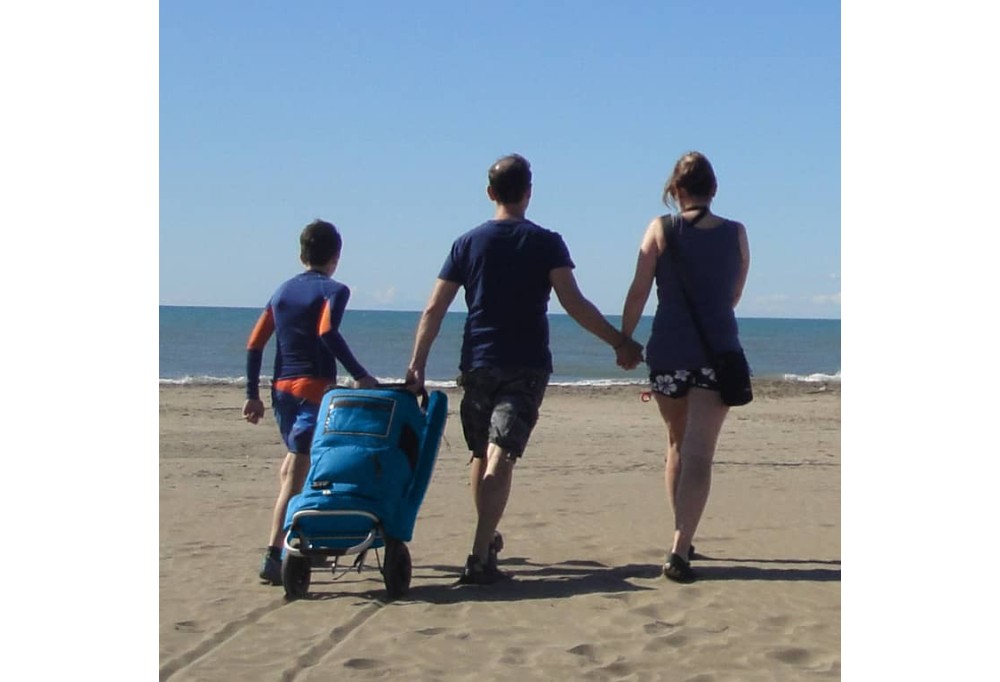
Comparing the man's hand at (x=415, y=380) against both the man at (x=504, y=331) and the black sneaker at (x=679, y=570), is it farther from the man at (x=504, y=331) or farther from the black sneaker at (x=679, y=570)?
the black sneaker at (x=679, y=570)

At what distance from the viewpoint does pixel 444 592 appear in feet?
16.8

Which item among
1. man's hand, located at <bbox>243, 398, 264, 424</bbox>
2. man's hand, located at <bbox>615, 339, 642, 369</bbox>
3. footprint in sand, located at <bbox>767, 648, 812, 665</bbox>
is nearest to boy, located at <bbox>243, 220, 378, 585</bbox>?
man's hand, located at <bbox>243, 398, 264, 424</bbox>

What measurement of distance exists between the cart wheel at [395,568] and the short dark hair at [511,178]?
1523mm

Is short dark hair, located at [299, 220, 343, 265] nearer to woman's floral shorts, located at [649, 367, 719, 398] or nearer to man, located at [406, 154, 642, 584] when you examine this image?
man, located at [406, 154, 642, 584]

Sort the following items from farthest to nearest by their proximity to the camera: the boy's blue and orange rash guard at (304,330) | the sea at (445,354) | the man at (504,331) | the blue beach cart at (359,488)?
the sea at (445,354) < the boy's blue and orange rash guard at (304,330) < the man at (504,331) < the blue beach cart at (359,488)

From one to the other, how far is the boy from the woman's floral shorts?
4.09 ft

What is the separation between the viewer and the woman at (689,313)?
5.19m

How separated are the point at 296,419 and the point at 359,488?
0.62 metres

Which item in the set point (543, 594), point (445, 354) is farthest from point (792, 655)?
point (445, 354)

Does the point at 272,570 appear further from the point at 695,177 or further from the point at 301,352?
the point at 695,177

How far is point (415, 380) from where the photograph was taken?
5219mm

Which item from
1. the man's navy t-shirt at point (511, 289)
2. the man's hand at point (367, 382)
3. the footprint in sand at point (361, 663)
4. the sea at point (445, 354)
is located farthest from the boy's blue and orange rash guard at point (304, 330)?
the sea at point (445, 354)
